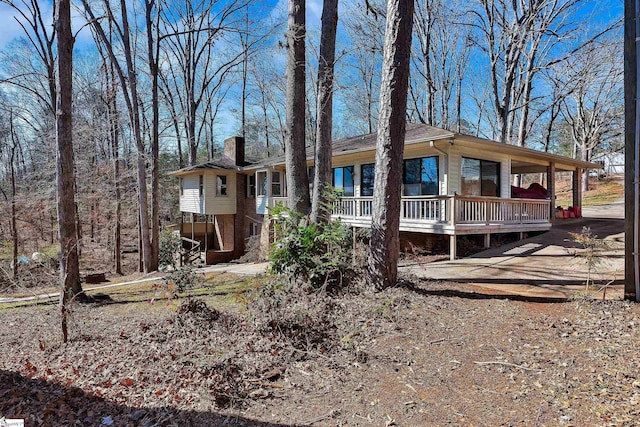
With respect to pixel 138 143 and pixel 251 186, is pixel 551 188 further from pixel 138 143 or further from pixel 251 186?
pixel 138 143

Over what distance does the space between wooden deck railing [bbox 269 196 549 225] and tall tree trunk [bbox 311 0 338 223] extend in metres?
1.86

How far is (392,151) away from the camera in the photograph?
5.49 metres

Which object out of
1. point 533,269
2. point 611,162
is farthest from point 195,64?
point 611,162

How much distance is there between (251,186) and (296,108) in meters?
13.6

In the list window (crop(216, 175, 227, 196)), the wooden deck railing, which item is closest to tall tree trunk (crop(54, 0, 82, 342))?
the wooden deck railing

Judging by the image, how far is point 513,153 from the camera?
12734 millimetres

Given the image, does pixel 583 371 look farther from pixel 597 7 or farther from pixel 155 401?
pixel 597 7

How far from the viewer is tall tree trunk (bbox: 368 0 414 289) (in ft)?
18.0

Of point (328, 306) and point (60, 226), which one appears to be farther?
point (60, 226)

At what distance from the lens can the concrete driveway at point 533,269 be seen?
19.2 feet

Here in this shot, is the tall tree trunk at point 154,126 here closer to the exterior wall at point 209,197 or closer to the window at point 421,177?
the exterior wall at point 209,197

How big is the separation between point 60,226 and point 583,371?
8843 millimetres

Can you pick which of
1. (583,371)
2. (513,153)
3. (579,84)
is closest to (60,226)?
(583,371)

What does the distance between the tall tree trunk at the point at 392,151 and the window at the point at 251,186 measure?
15.3 m
